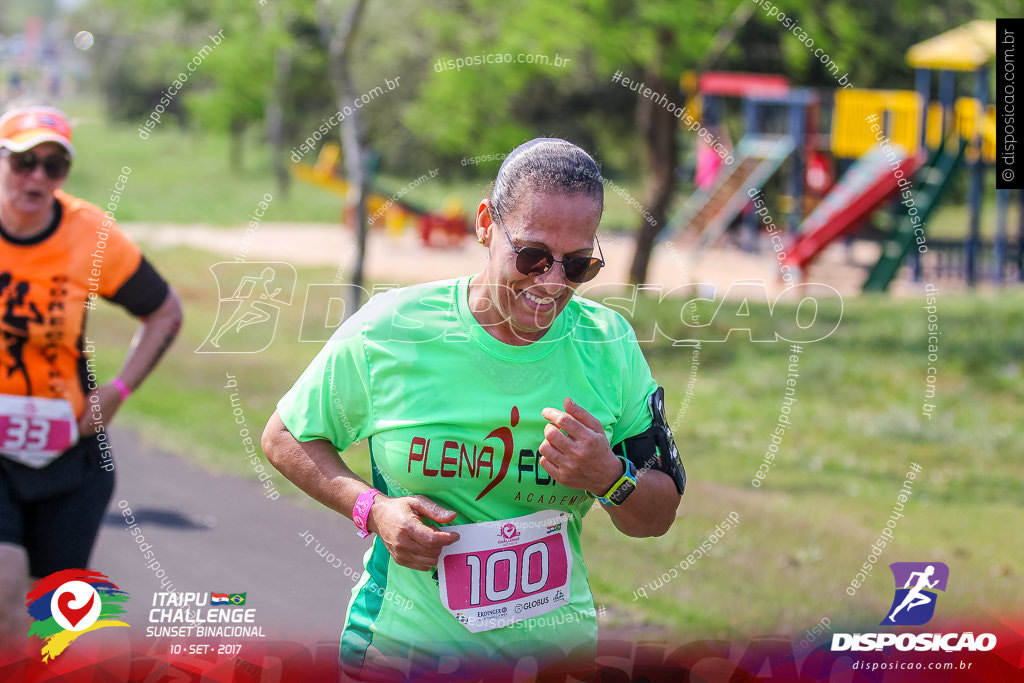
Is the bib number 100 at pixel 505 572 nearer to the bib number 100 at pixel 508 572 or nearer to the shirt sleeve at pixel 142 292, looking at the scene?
the bib number 100 at pixel 508 572

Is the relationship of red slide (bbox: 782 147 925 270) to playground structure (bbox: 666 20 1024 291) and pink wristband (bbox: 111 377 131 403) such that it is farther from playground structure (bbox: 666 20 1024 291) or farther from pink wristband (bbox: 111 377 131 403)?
pink wristband (bbox: 111 377 131 403)

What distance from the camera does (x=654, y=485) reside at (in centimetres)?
253

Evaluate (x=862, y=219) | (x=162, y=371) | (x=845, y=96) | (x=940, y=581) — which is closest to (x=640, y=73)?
(x=845, y=96)

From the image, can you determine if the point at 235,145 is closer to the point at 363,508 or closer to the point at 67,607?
the point at 67,607

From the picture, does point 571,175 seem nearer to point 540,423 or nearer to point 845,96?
point 540,423

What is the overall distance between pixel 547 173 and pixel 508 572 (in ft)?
2.87

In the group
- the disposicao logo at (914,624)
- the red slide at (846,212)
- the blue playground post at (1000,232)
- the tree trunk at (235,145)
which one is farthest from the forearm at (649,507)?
the tree trunk at (235,145)

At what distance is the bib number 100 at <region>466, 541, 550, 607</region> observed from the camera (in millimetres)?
2512

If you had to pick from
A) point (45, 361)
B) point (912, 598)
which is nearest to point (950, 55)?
point (912, 598)

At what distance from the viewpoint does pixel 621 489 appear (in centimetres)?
243

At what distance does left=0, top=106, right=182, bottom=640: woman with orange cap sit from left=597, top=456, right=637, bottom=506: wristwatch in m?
1.85

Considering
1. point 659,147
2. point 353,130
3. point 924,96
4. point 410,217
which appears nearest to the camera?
point 353,130

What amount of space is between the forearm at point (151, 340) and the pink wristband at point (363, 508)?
1.65m

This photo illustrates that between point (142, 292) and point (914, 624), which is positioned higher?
point (142, 292)
